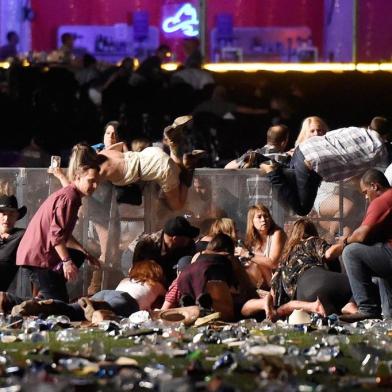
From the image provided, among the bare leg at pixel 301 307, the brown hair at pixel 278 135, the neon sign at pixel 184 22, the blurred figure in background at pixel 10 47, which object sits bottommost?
the bare leg at pixel 301 307

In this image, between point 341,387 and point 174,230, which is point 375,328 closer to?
point 174,230

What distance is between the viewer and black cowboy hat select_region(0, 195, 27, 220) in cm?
1440

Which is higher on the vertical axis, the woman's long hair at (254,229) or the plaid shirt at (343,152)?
the plaid shirt at (343,152)

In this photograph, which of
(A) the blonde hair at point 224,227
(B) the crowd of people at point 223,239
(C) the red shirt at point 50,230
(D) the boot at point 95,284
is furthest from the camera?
(D) the boot at point 95,284

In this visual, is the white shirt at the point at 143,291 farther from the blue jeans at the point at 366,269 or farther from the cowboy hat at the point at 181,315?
the blue jeans at the point at 366,269

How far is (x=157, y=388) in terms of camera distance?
8125mm

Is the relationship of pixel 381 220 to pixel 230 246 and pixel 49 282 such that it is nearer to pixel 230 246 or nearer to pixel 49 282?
pixel 230 246

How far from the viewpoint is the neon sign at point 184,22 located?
2150cm

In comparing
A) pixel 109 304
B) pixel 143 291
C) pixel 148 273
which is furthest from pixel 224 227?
pixel 109 304

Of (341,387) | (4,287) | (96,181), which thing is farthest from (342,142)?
(341,387)

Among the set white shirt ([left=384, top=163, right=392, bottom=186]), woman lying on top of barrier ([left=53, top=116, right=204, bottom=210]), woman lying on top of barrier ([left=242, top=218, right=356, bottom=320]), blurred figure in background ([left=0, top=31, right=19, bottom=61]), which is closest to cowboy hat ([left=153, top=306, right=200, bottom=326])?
woman lying on top of barrier ([left=242, top=218, right=356, bottom=320])

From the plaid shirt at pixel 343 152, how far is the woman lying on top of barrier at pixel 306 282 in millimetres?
698

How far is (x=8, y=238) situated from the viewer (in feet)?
47.3

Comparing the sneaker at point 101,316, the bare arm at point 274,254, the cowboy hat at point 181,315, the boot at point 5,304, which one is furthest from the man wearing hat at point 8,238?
the bare arm at point 274,254
